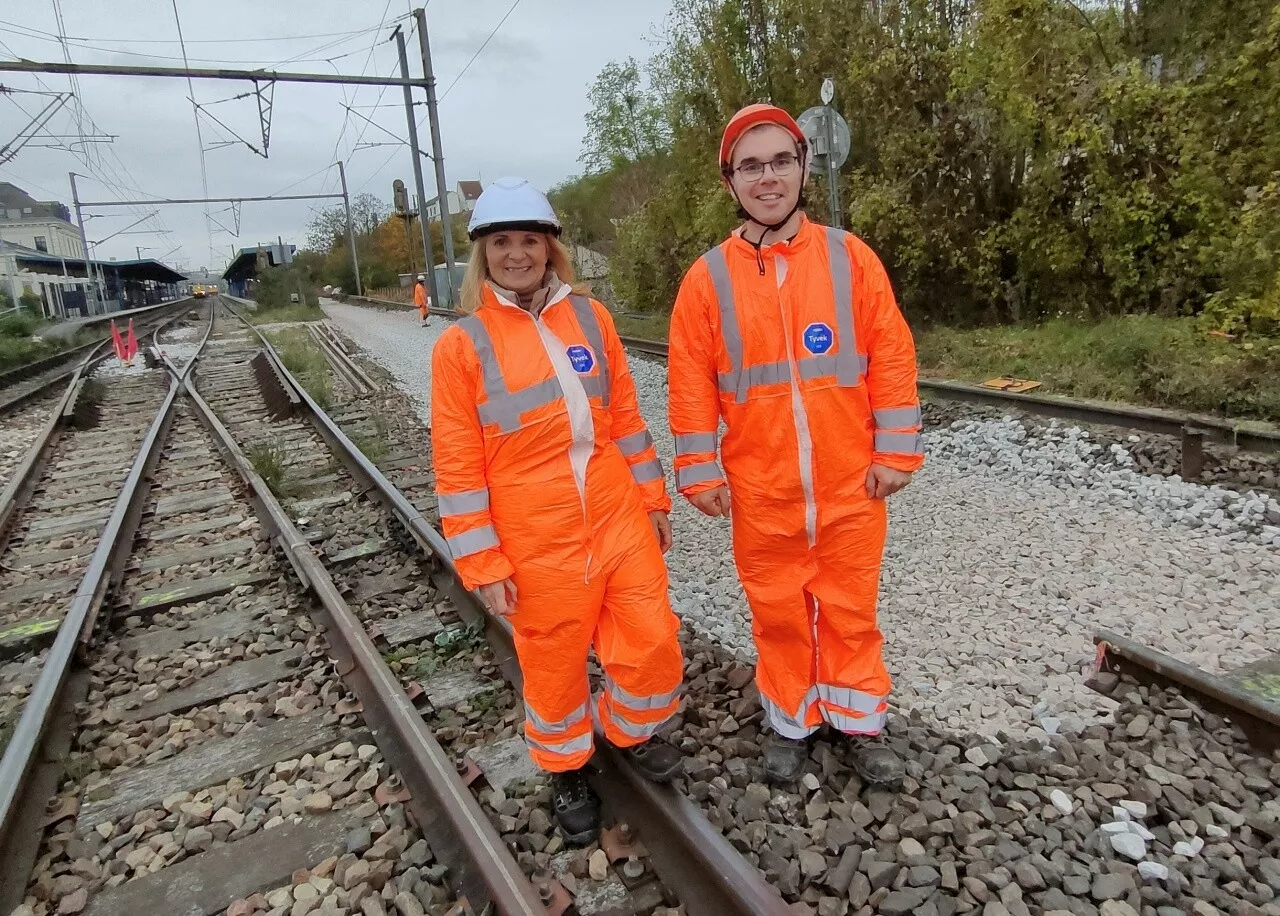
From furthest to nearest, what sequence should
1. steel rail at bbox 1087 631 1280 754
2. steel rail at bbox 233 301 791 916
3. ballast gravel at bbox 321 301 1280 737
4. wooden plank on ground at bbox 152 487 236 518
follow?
wooden plank on ground at bbox 152 487 236 518 → ballast gravel at bbox 321 301 1280 737 → steel rail at bbox 1087 631 1280 754 → steel rail at bbox 233 301 791 916

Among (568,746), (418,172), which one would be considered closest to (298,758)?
(568,746)

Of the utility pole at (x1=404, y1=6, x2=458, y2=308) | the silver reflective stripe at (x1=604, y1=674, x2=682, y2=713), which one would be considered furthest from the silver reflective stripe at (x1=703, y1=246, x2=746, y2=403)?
the utility pole at (x1=404, y1=6, x2=458, y2=308)

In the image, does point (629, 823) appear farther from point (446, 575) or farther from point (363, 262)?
point (363, 262)

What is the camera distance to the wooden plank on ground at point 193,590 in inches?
179

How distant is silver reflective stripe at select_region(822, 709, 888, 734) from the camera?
2.65 m

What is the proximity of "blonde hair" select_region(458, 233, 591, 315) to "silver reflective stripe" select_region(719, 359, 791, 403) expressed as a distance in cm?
56

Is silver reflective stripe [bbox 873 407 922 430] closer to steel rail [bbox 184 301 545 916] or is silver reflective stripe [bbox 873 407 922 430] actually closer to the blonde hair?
the blonde hair

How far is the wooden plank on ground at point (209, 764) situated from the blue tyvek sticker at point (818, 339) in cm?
231

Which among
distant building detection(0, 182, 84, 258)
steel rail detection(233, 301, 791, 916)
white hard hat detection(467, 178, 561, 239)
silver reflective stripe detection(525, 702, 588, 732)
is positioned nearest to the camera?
steel rail detection(233, 301, 791, 916)

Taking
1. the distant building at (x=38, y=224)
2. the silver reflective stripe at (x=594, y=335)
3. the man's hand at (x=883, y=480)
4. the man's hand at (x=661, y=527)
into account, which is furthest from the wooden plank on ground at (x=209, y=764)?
the distant building at (x=38, y=224)

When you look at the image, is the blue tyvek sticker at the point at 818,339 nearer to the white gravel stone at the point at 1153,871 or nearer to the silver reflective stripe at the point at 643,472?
the silver reflective stripe at the point at 643,472

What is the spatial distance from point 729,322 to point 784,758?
56.0 inches

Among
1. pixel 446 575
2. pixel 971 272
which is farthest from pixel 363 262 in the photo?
pixel 446 575

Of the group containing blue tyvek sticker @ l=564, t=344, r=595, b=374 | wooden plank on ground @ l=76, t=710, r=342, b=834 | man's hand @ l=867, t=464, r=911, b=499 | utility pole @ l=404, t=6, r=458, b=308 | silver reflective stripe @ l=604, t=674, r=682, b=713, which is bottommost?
wooden plank on ground @ l=76, t=710, r=342, b=834
